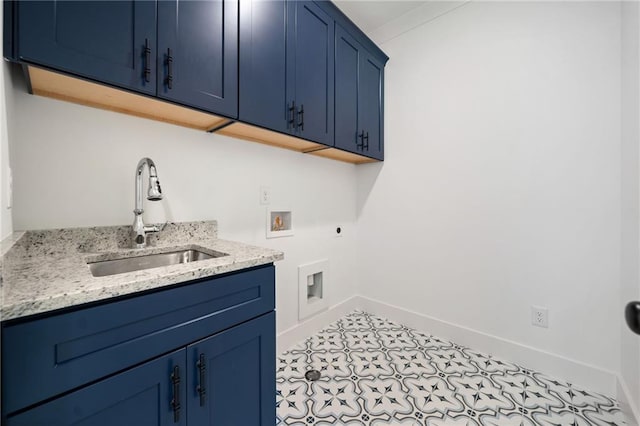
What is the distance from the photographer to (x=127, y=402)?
708 millimetres

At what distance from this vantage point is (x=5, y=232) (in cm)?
81

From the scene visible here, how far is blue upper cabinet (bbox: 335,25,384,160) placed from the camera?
1832 millimetres

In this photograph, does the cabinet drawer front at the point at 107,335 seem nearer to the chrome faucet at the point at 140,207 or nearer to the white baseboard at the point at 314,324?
the chrome faucet at the point at 140,207

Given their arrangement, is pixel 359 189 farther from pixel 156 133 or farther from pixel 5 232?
pixel 5 232

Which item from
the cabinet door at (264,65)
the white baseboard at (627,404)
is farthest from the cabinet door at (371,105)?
the white baseboard at (627,404)

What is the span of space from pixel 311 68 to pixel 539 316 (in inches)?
82.4

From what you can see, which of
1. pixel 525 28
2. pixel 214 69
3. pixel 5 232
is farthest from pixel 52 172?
pixel 525 28

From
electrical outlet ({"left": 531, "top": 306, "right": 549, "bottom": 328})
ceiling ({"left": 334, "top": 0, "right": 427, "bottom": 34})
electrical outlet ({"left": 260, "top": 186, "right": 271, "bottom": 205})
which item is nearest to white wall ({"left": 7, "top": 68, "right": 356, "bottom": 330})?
electrical outlet ({"left": 260, "top": 186, "right": 271, "bottom": 205})

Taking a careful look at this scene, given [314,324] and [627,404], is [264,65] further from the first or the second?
[627,404]

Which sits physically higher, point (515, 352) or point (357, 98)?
point (357, 98)

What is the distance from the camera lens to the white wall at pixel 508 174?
1.47m

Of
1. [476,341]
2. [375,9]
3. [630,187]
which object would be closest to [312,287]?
[476,341]

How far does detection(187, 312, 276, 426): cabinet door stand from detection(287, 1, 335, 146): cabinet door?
1094mm

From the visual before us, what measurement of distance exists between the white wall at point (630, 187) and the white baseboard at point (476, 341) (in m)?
0.15
